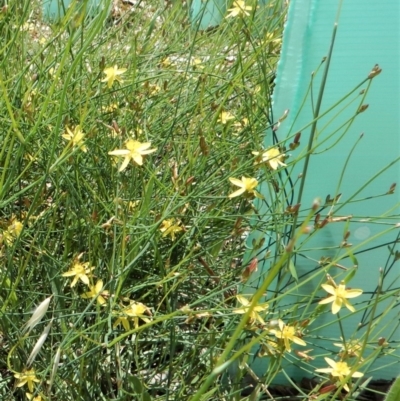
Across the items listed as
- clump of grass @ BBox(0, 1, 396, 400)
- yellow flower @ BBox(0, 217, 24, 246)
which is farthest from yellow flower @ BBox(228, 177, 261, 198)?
yellow flower @ BBox(0, 217, 24, 246)

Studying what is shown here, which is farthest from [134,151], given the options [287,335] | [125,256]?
[287,335]

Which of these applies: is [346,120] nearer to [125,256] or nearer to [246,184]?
[246,184]

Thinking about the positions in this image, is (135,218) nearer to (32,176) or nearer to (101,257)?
(101,257)

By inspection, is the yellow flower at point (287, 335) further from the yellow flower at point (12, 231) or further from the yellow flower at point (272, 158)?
the yellow flower at point (12, 231)

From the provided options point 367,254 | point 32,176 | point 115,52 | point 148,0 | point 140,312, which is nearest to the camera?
point 140,312

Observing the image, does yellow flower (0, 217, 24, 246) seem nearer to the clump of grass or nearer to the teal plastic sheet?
the clump of grass

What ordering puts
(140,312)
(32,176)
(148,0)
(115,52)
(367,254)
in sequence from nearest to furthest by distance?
1. (140,312)
2. (367,254)
3. (32,176)
4. (115,52)
5. (148,0)

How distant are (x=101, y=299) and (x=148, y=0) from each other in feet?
4.10

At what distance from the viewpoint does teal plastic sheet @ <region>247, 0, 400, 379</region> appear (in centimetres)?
87

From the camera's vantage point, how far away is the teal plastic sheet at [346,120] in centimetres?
87

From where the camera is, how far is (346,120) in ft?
3.06

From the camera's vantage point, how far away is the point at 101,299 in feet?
2.53

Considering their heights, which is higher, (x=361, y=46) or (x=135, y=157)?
(x=361, y=46)

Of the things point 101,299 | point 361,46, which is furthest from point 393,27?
point 101,299
